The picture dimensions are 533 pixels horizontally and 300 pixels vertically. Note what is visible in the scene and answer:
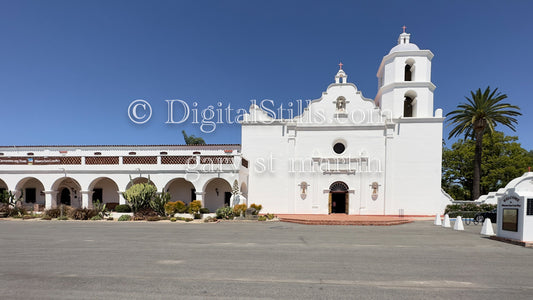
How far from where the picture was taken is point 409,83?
74.7 ft

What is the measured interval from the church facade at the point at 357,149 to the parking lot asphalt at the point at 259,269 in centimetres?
1189

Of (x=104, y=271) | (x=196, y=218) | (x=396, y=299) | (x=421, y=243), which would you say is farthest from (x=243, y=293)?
(x=196, y=218)

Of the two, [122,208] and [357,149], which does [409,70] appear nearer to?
[357,149]

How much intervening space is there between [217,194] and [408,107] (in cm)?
1950

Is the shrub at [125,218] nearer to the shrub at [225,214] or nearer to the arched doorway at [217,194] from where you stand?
the shrub at [225,214]

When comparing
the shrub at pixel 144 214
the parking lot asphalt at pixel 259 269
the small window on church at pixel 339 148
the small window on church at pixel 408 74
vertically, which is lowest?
the shrub at pixel 144 214

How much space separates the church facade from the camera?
2255 cm

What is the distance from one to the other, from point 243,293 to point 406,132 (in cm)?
2204

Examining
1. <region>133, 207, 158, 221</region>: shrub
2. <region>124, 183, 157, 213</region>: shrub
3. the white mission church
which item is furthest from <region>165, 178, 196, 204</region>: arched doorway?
<region>133, 207, 158, 221</region>: shrub

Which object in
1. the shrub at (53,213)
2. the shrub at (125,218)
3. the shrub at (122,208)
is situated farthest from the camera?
the shrub at (122,208)

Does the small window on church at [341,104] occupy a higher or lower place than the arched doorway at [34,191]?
higher

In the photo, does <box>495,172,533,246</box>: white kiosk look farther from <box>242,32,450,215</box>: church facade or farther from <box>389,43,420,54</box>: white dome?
<box>389,43,420,54</box>: white dome

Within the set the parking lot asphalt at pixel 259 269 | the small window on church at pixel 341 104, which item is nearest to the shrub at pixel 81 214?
the parking lot asphalt at pixel 259 269

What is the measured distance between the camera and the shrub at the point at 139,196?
62.5 feet
